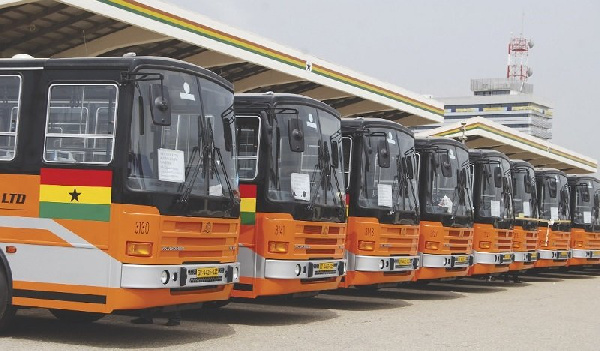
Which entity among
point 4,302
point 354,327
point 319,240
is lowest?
point 354,327

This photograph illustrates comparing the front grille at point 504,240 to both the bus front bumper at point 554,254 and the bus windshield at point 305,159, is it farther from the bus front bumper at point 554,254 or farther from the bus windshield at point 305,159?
the bus windshield at point 305,159

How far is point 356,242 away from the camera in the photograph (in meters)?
15.5

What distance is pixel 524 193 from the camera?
22734 mm

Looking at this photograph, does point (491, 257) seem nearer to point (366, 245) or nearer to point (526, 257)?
point (526, 257)

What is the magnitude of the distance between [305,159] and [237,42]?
1109 centimetres

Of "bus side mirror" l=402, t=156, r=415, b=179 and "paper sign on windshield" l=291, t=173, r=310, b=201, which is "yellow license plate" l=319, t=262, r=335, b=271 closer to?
"paper sign on windshield" l=291, t=173, r=310, b=201

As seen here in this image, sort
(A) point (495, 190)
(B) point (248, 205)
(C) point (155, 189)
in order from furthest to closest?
(A) point (495, 190) → (B) point (248, 205) → (C) point (155, 189)

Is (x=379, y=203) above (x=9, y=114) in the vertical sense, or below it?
below

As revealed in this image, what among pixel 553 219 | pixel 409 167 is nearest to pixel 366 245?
pixel 409 167

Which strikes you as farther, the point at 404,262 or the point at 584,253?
the point at 584,253

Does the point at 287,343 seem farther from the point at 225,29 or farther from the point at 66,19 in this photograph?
the point at 225,29

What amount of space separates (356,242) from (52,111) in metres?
Answer: 6.18

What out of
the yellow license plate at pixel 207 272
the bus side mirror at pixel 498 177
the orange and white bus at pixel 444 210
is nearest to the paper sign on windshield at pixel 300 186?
the yellow license plate at pixel 207 272

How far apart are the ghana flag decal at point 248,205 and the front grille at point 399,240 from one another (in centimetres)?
322
